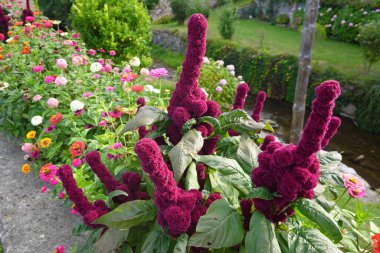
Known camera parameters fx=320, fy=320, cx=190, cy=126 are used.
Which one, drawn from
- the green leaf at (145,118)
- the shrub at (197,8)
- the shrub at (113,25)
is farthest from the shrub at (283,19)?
the green leaf at (145,118)

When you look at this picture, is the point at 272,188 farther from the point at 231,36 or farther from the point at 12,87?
the point at 231,36

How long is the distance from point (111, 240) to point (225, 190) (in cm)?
53

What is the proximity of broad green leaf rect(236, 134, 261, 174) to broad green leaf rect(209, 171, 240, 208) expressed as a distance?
0.42ft

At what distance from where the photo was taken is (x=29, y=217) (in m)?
2.34

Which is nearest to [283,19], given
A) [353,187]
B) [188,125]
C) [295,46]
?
[295,46]

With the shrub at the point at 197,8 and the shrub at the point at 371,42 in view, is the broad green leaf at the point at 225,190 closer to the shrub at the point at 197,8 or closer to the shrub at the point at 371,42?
the shrub at the point at 371,42

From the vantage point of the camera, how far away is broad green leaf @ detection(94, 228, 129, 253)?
129 cm

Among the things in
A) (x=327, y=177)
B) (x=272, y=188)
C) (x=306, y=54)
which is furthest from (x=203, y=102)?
(x=306, y=54)

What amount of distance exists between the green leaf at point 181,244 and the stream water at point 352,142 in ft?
17.6

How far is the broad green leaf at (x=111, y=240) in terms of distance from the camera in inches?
50.8

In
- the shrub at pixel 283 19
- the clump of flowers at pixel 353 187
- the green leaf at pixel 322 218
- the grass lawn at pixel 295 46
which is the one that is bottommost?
the grass lawn at pixel 295 46

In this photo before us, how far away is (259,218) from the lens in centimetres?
113

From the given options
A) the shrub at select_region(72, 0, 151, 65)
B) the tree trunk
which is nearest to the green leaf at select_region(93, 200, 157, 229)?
the tree trunk

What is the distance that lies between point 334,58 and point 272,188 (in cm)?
1011
